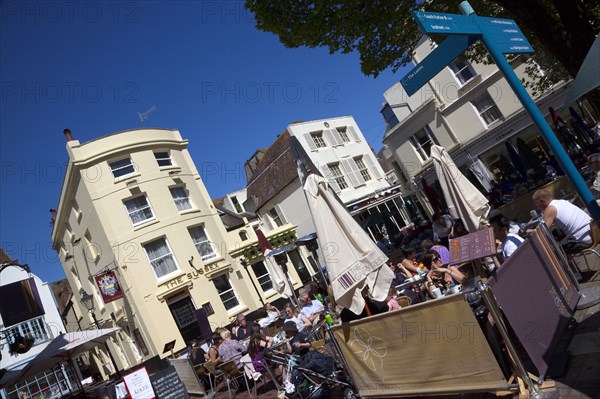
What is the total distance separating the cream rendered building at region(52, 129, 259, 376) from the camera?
19938 millimetres

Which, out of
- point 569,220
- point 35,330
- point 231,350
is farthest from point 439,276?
point 35,330

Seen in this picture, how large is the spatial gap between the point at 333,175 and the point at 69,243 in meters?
18.6

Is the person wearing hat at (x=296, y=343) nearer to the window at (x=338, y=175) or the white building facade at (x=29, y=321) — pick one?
the window at (x=338, y=175)

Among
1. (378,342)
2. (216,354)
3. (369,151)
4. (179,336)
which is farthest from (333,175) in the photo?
(378,342)

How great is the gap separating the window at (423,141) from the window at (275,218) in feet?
37.5

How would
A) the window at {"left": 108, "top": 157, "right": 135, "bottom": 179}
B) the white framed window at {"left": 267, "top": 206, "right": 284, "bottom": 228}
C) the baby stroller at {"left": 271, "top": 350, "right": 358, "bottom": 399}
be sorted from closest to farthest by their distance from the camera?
the baby stroller at {"left": 271, "top": 350, "right": 358, "bottom": 399}, the window at {"left": 108, "top": 157, "right": 135, "bottom": 179}, the white framed window at {"left": 267, "top": 206, "right": 284, "bottom": 228}

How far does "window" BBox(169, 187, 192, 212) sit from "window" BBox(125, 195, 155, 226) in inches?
61.2

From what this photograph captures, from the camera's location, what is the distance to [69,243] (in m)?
26.6

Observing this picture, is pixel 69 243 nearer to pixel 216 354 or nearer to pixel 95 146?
pixel 95 146

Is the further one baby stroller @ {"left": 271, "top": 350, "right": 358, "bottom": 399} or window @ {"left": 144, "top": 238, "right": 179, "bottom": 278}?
window @ {"left": 144, "top": 238, "right": 179, "bottom": 278}

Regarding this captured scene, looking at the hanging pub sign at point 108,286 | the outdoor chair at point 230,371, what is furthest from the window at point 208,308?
the outdoor chair at point 230,371

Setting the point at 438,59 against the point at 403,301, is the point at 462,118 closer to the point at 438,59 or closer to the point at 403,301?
the point at 403,301

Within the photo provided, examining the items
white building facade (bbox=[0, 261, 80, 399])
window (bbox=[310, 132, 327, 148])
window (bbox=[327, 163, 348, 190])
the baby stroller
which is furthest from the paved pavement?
white building facade (bbox=[0, 261, 80, 399])

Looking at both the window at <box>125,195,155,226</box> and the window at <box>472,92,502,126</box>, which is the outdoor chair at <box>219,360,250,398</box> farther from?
the window at <box>472,92,502,126</box>
